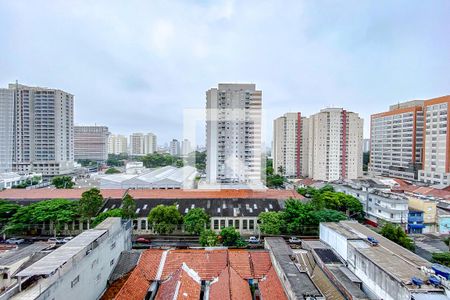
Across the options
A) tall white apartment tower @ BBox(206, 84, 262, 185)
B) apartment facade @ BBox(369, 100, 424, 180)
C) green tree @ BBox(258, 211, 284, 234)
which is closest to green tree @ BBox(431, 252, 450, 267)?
green tree @ BBox(258, 211, 284, 234)

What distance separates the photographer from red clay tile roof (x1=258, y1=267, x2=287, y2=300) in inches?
334

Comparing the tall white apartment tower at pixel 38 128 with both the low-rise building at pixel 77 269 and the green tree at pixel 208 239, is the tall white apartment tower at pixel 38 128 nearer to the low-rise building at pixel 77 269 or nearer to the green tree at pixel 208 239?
the low-rise building at pixel 77 269

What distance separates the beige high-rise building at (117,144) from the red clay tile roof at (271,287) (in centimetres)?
8102

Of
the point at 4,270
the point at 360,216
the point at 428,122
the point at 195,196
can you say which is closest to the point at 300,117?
the point at 428,122

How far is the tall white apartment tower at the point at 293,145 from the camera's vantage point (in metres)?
40.3

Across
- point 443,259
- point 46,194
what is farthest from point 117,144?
point 443,259

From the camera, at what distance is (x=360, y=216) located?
1972 centimetres

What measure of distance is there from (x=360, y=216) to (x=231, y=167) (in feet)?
44.3

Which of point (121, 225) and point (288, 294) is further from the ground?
point (121, 225)

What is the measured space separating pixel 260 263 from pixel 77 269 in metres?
6.60

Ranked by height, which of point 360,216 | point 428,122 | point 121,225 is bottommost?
point 360,216

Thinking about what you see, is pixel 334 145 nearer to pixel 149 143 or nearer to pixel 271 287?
pixel 271 287

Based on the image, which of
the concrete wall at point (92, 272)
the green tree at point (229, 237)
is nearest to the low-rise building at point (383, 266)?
the green tree at point (229, 237)

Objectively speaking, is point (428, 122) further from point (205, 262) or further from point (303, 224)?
point (205, 262)
